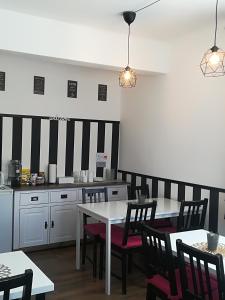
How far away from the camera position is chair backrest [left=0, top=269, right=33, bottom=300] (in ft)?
5.25

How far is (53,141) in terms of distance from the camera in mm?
5164

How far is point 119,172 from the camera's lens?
5711 millimetres

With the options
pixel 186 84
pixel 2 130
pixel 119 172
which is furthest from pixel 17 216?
pixel 186 84

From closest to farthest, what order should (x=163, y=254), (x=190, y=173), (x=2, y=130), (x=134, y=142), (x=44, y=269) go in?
1. (x=163, y=254)
2. (x=44, y=269)
3. (x=190, y=173)
4. (x=2, y=130)
5. (x=134, y=142)

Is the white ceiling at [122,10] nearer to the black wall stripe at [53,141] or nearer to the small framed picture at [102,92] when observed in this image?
the small framed picture at [102,92]

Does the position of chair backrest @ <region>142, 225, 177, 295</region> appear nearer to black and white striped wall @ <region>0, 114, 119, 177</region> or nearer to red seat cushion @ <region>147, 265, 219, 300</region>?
red seat cushion @ <region>147, 265, 219, 300</region>

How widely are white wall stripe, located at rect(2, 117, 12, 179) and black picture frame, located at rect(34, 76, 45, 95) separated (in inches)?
23.0

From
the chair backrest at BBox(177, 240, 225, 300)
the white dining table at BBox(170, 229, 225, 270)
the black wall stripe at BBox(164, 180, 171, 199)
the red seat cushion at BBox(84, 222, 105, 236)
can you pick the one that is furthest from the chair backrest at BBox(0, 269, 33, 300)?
the black wall stripe at BBox(164, 180, 171, 199)

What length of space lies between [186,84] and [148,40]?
2.55 feet

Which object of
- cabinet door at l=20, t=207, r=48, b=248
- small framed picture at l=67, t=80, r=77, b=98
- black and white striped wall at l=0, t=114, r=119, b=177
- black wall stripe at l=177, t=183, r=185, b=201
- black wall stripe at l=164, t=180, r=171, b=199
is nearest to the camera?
black wall stripe at l=177, t=183, r=185, b=201

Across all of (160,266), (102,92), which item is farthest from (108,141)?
(160,266)

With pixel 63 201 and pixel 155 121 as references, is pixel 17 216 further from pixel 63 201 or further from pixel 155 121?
pixel 155 121

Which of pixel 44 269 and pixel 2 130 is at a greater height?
pixel 2 130

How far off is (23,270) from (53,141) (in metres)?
3.17
